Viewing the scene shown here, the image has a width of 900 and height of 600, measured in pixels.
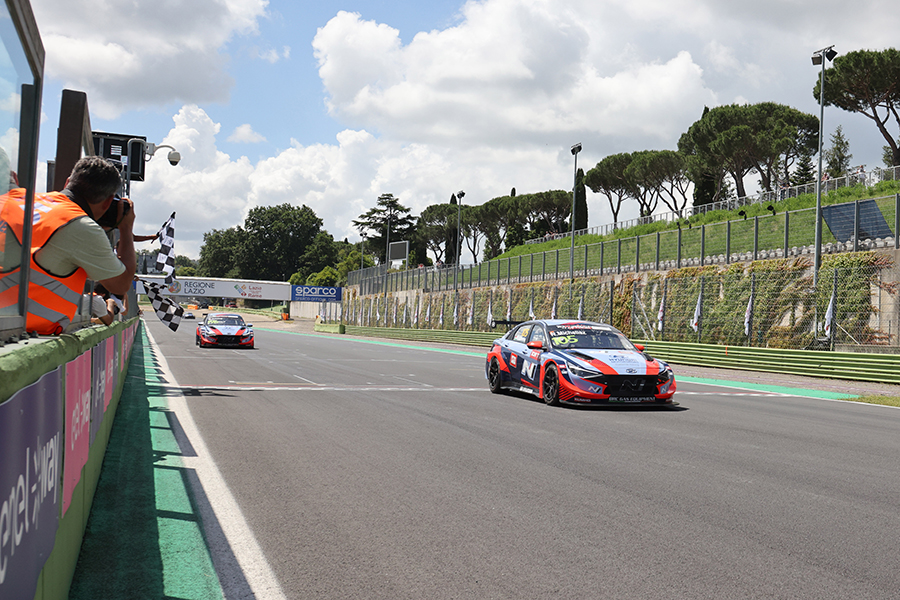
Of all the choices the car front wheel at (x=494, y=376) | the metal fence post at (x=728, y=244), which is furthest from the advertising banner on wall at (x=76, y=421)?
the metal fence post at (x=728, y=244)

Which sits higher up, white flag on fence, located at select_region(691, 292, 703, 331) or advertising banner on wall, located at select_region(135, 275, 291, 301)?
advertising banner on wall, located at select_region(135, 275, 291, 301)

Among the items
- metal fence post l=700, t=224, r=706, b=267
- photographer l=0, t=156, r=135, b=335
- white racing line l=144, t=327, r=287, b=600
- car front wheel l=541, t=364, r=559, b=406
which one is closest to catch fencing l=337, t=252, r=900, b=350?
metal fence post l=700, t=224, r=706, b=267

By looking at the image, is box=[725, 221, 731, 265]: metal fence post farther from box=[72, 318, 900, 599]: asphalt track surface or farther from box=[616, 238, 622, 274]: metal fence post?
box=[72, 318, 900, 599]: asphalt track surface

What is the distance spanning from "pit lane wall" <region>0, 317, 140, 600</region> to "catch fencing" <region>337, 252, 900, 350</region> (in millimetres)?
12693

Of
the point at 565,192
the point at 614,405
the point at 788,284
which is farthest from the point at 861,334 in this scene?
the point at 565,192

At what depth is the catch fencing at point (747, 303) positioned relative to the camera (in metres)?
21.7

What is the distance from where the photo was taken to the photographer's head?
454 cm

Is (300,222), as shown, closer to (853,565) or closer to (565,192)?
(565,192)

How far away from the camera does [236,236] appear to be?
144125mm

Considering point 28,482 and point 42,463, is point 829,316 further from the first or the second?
point 28,482

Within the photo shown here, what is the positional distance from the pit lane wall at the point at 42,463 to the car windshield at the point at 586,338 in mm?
9363

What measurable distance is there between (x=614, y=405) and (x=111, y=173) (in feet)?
30.9

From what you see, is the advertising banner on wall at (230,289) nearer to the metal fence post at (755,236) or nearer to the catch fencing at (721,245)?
the catch fencing at (721,245)

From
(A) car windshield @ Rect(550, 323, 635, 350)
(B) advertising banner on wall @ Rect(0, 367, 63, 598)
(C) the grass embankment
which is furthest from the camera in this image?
(C) the grass embankment
